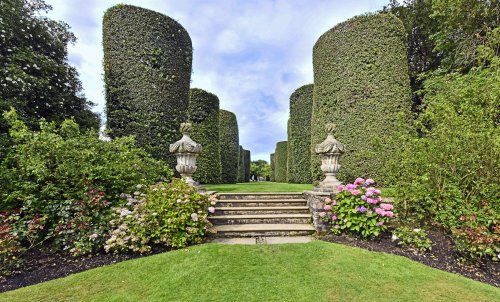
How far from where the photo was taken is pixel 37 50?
6676 millimetres

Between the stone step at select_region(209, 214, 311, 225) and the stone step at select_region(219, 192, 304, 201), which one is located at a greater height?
the stone step at select_region(219, 192, 304, 201)

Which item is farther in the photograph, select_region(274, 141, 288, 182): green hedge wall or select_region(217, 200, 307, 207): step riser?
select_region(274, 141, 288, 182): green hedge wall

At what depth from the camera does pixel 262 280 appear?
9.29 ft

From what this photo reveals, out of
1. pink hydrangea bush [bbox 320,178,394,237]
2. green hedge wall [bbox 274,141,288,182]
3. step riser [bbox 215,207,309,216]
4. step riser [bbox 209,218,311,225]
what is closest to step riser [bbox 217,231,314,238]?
step riser [bbox 209,218,311,225]

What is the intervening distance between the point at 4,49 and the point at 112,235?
6344 millimetres

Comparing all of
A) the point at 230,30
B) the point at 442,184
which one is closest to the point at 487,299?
the point at 442,184

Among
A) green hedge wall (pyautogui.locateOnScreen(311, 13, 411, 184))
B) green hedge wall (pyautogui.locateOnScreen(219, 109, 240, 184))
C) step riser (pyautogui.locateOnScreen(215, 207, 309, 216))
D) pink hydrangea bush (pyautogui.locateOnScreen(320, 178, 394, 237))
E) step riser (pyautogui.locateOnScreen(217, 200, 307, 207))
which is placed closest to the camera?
pink hydrangea bush (pyautogui.locateOnScreen(320, 178, 394, 237))

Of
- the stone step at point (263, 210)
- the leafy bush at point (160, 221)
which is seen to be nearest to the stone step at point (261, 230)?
the leafy bush at point (160, 221)

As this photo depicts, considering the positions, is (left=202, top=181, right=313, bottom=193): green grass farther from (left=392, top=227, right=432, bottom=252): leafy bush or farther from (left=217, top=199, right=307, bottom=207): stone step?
(left=392, top=227, right=432, bottom=252): leafy bush

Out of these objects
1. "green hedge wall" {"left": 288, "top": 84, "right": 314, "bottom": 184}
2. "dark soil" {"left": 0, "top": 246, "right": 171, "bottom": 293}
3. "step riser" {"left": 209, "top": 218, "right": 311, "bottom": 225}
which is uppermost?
"green hedge wall" {"left": 288, "top": 84, "right": 314, "bottom": 184}

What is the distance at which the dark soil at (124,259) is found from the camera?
3083 millimetres

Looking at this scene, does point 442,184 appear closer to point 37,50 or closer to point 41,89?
point 41,89

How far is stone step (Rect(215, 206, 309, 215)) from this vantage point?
508 centimetres

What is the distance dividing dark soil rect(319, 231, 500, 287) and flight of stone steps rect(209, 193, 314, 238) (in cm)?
70
